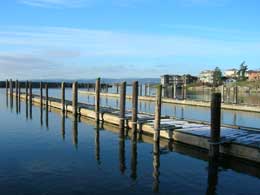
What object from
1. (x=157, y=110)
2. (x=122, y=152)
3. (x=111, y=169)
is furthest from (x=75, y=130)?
(x=111, y=169)

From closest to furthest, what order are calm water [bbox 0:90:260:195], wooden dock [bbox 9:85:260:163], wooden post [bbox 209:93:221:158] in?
calm water [bbox 0:90:260:195] < wooden post [bbox 209:93:221:158] < wooden dock [bbox 9:85:260:163]

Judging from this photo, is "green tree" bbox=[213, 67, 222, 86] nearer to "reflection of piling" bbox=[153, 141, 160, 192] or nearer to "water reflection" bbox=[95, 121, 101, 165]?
"water reflection" bbox=[95, 121, 101, 165]

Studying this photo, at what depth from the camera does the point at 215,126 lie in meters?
20.1

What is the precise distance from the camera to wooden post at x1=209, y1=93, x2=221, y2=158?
20.1 m

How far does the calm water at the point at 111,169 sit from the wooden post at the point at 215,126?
807 mm

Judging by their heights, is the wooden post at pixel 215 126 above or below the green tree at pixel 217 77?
below

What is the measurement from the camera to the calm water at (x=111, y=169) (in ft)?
56.0

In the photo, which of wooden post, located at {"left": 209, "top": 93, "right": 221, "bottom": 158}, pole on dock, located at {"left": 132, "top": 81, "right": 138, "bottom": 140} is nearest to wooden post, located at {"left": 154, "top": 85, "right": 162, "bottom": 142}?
pole on dock, located at {"left": 132, "top": 81, "right": 138, "bottom": 140}

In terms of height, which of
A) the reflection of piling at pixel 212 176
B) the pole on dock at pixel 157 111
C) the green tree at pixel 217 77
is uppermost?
the green tree at pixel 217 77

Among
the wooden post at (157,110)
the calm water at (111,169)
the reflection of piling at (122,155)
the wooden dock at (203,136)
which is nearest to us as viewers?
the calm water at (111,169)

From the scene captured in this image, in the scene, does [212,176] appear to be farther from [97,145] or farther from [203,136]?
[97,145]

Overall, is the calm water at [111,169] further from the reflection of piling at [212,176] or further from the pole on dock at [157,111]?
the pole on dock at [157,111]

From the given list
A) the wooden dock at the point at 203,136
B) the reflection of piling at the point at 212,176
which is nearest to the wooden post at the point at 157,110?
the wooden dock at the point at 203,136

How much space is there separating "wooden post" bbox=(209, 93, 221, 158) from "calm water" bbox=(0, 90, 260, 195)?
807 millimetres
